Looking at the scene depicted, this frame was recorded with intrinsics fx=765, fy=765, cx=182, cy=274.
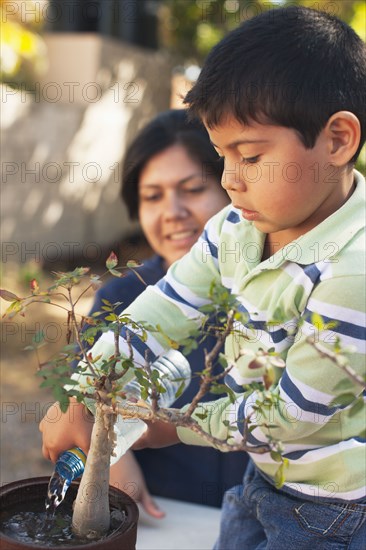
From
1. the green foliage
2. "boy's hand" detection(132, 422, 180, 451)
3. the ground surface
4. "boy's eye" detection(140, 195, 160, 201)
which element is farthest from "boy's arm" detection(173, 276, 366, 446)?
the green foliage

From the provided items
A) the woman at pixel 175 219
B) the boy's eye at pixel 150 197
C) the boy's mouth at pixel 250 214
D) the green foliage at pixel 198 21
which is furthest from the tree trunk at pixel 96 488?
the green foliage at pixel 198 21

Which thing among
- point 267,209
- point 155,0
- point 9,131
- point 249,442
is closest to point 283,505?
point 249,442

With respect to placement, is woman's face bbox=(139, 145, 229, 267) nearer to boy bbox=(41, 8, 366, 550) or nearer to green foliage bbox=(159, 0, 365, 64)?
boy bbox=(41, 8, 366, 550)

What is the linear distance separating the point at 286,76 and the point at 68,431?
2.18ft

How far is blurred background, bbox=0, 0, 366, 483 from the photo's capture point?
638 centimetres

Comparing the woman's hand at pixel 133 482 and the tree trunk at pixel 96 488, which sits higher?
the tree trunk at pixel 96 488

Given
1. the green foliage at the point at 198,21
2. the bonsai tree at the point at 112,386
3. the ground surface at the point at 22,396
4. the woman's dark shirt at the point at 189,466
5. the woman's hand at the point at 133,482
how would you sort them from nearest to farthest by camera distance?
the bonsai tree at the point at 112,386
the woman's hand at the point at 133,482
the woman's dark shirt at the point at 189,466
the ground surface at the point at 22,396
the green foliage at the point at 198,21

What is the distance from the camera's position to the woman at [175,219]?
225 cm

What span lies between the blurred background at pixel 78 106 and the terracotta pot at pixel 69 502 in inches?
166

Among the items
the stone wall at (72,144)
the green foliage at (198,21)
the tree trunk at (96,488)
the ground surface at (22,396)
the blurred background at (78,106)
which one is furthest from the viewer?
the green foliage at (198,21)

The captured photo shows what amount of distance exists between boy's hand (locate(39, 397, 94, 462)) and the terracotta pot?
0.24 feet

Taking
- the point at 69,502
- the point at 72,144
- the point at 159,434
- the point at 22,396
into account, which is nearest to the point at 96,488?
the point at 69,502

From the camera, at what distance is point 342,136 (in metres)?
1.26

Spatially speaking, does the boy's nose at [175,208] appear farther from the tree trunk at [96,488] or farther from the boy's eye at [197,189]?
the tree trunk at [96,488]
